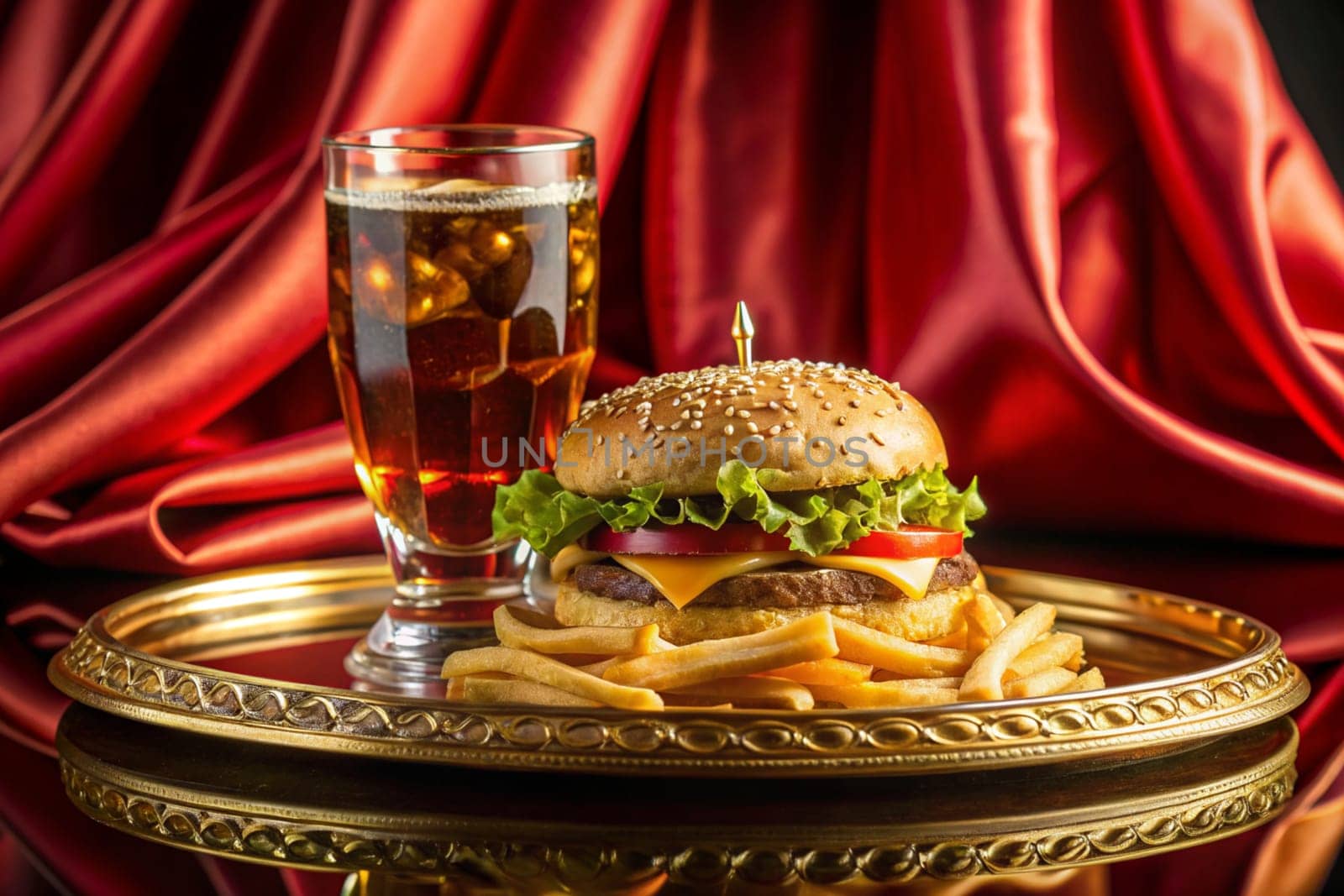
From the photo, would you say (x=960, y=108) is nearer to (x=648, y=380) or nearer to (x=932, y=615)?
(x=648, y=380)

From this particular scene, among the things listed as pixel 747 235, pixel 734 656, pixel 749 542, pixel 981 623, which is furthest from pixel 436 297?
pixel 747 235

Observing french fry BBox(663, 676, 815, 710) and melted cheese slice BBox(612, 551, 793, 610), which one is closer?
french fry BBox(663, 676, 815, 710)

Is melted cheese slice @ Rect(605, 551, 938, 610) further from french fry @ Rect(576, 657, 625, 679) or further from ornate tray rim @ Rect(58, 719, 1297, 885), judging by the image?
ornate tray rim @ Rect(58, 719, 1297, 885)

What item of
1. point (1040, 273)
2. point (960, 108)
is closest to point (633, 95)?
point (960, 108)

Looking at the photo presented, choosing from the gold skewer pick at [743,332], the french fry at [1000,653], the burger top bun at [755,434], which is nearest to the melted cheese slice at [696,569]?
the burger top bun at [755,434]

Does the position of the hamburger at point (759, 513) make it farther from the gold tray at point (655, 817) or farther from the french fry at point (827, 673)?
the gold tray at point (655, 817)

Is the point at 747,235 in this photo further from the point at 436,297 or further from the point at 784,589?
the point at 784,589

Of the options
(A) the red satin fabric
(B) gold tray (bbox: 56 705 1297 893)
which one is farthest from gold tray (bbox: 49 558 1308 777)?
(A) the red satin fabric
